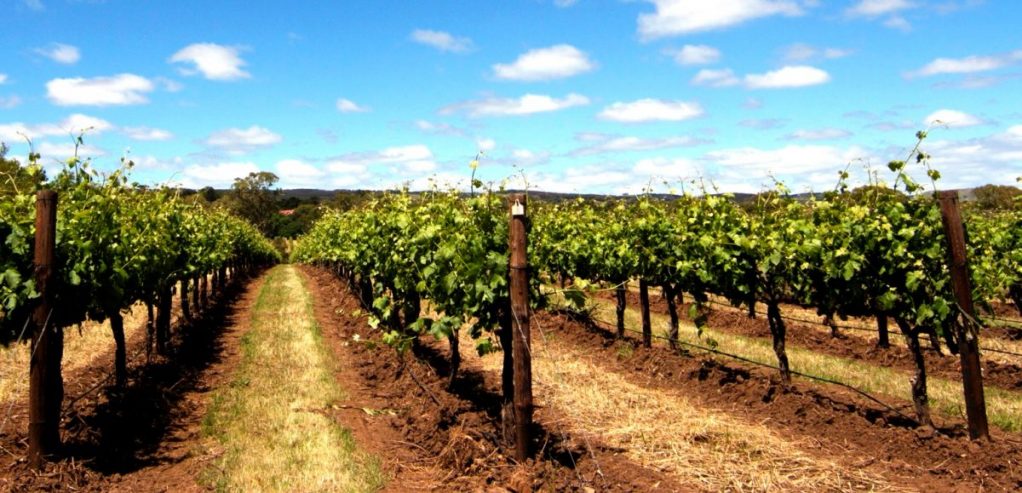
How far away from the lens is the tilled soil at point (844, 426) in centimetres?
663

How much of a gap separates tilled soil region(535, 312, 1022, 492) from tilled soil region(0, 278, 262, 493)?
6.25 meters

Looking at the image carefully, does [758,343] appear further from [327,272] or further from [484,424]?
[327,272]

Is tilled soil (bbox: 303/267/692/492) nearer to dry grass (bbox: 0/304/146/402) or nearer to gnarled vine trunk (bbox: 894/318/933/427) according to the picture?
gnarled vine trunk (bbox: 894/318/933/427)

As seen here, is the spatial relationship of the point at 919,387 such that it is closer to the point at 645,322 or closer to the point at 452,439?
the point at 452,439

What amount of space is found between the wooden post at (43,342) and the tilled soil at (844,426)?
24.4 feet

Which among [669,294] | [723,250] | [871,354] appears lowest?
[871,354]

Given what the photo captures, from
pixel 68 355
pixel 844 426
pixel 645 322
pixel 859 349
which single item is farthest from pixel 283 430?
pixel 859 349

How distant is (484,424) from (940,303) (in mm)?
4780

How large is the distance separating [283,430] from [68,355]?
6600 mm

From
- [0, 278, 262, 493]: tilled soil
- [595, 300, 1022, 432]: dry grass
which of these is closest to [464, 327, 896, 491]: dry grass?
[595, 300, 1022, 432]: dry grass

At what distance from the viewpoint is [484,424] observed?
26.1 ft

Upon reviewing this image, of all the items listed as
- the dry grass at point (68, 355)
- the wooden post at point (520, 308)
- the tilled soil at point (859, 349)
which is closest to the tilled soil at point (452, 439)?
the wooden post at point (520, 308)

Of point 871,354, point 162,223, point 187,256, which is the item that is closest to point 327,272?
point 187,256

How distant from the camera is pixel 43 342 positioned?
254 inches
